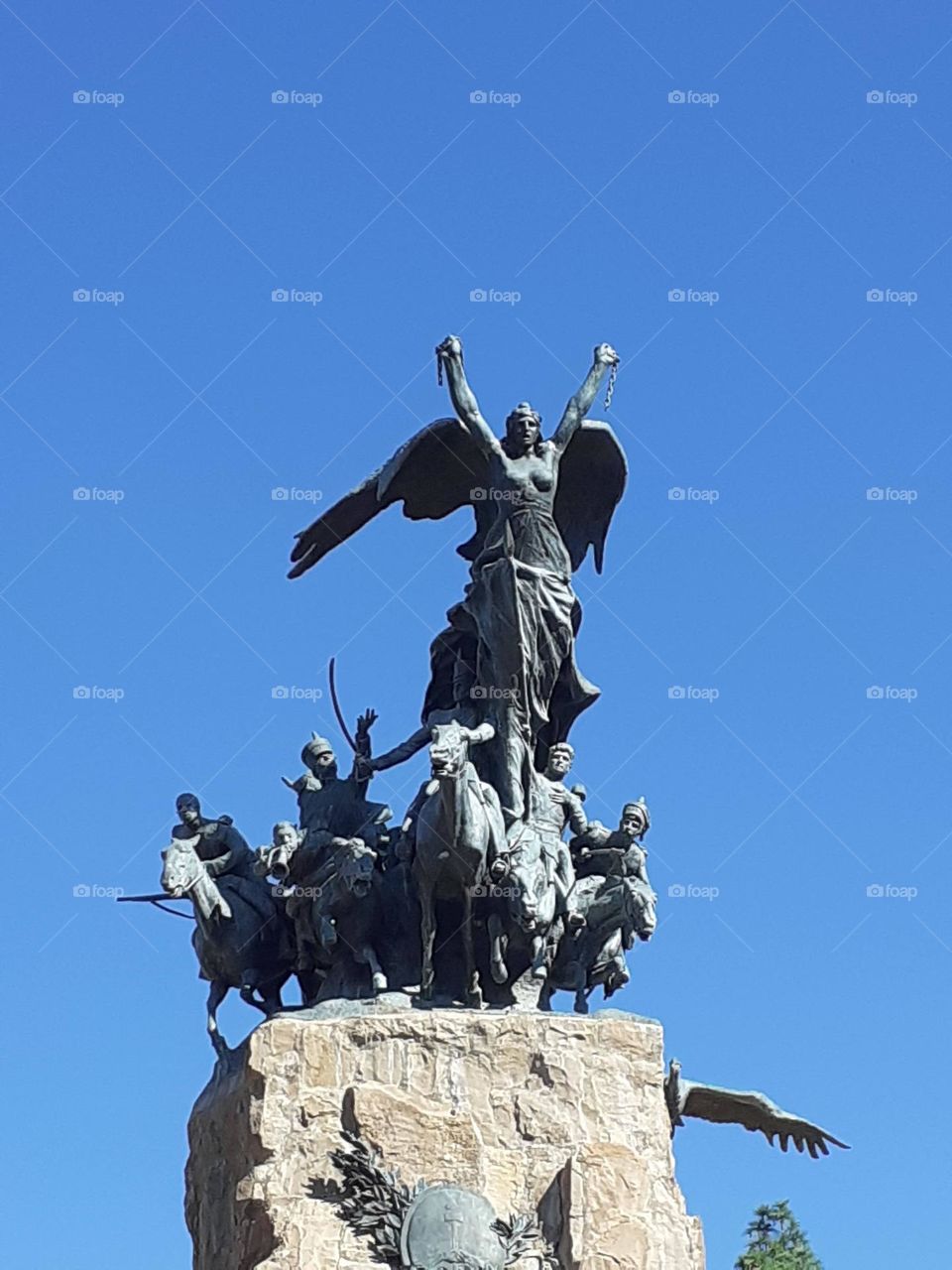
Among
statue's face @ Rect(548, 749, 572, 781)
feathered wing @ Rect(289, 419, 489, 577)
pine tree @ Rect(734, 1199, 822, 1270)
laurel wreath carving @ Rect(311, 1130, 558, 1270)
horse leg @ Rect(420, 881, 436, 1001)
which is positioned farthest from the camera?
pine tree @ Rect(734, 1199, 822, 1270)

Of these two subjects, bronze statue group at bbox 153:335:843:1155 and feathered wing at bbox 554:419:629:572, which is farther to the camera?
feathered wing at bbox 554:419:629:572

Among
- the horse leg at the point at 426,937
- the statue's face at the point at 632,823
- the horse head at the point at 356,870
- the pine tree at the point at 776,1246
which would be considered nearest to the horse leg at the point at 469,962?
the horse leg at the point at 426,937

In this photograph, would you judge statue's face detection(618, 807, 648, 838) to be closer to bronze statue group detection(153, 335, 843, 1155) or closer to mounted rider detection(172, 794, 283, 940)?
bronze statue group detection(153, 335, 843, 1155)

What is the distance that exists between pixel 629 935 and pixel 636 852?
64cm

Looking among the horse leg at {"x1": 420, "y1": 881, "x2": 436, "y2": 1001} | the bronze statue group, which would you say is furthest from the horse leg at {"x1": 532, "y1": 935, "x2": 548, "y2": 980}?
the horse leg at {"x1": 420, "y1": 881, "x2": 436, "y2": 1001}

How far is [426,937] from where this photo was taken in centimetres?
2039

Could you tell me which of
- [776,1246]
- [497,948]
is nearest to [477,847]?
[497,948]

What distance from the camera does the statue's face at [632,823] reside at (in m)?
21.2

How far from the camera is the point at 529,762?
21.5 metres

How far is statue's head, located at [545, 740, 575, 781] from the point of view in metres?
21.7

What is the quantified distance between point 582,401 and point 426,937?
459cm

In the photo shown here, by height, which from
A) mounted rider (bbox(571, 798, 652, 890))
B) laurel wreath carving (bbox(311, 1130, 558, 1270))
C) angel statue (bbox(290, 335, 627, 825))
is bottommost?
laurel wreath carving (bbox(311, 1130, 558, 1270))

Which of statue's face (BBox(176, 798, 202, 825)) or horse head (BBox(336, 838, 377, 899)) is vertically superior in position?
statue's face (BBox(176, 798, 202, 825))

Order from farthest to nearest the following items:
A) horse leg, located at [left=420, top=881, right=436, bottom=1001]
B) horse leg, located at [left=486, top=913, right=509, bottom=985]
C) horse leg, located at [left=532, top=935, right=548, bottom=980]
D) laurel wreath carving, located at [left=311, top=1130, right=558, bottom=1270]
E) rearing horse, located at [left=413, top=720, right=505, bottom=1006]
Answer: horse leg, located at [left=532, top=935, right=548, bottom=980], horse leg, located at [left=486, top=913, right=509, bottom=985], horse leg, located at [left=420, top=881, right=436, bottom=1001], rearing horse, located at [left=413, top=720, right=505, bottom=1006], laurel wreath carving, located at [left=311, top=1130, right=558, bottom=1270]
